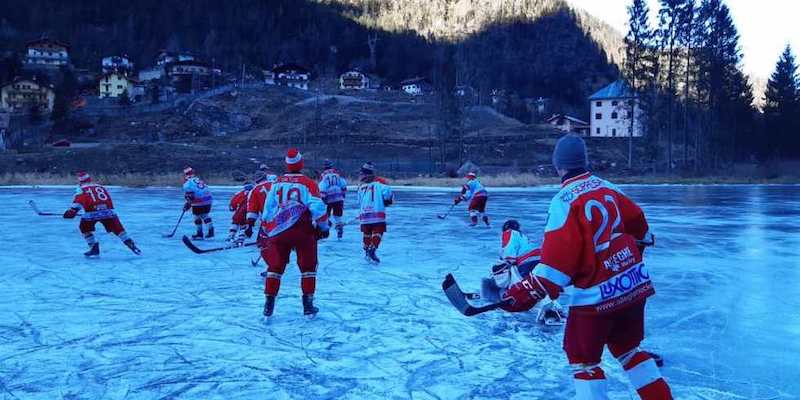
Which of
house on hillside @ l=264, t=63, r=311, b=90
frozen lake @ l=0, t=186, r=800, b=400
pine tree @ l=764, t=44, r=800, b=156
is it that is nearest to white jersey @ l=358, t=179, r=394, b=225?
frozen lake @ l=0, t=186, r=800, b=400

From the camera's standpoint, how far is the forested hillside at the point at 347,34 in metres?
133

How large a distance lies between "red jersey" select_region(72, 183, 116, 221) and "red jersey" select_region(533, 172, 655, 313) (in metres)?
8.72

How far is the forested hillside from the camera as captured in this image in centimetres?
13312

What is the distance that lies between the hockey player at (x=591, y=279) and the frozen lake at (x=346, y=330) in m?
1.03

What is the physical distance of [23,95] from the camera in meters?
87.4

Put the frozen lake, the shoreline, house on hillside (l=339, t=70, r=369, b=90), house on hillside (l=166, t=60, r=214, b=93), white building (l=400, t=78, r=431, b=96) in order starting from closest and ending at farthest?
the frozen lake < the shoreline < house on hillside (l=166, t=60, r=214, b=93) < house on hillside (l=339, t=70, r=369, b=90) < white building (l=400, t=78, r=431, b=96)

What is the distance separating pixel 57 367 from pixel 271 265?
2.12 meters

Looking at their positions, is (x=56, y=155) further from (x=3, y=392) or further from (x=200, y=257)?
(x=3, y=392)

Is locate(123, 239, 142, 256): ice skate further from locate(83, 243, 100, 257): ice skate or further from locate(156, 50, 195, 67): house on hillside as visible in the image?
locate(156, 50, 195, 67): house on hillside

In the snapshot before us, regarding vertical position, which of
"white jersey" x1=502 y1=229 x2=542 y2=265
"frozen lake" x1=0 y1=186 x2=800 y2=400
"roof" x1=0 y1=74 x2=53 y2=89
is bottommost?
"frozen lake" x1=0 y1=186 x2=800 y2=400

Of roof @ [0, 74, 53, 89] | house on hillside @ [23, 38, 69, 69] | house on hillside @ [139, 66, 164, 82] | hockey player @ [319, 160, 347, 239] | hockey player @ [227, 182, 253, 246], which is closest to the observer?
hockey player @ [227, 182, 253, 246]

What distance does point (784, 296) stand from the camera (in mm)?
7422

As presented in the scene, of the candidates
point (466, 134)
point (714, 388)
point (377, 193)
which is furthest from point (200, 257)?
point (466, 134)

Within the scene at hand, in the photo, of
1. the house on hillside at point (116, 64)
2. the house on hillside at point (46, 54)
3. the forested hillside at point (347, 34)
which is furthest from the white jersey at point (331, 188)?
the house on hillside at point (116, 64)
